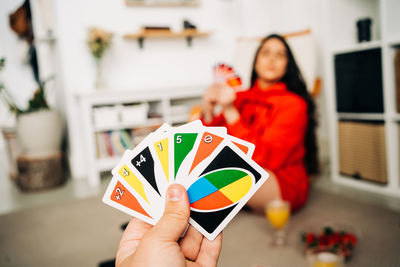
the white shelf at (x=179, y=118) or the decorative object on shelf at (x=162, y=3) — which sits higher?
the decorative object on shelf at (x=162, y=3)

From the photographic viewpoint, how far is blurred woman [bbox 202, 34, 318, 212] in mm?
1791

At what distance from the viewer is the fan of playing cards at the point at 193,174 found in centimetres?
54

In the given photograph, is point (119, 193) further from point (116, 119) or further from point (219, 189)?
point (116, 119)

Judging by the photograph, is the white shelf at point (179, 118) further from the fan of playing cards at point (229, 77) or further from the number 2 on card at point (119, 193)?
the number 2 on card at point (119, 193)

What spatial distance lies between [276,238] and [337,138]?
1.23 m

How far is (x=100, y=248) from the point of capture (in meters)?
1.69

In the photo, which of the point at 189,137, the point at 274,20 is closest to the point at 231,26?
the point at 274,20

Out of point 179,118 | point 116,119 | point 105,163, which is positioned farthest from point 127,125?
point 179,118

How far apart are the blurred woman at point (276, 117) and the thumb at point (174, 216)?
45.1 inches

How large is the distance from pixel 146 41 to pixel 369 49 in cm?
219

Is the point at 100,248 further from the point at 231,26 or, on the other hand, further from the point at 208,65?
the point at 231,26

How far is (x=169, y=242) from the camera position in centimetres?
52

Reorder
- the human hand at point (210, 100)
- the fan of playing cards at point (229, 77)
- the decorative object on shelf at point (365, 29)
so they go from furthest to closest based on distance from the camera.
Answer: the decorative object on shelf at point (365, 29) → the human hand at point (210, 100) → the fan of playing cards at point (229, 77)

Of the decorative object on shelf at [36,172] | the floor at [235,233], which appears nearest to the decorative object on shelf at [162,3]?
the decorative object on shelf at [36,172]
